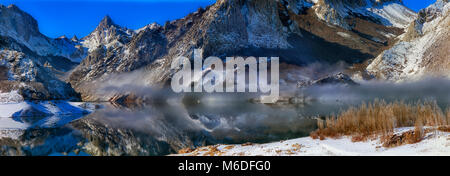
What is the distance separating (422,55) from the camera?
96750 mm

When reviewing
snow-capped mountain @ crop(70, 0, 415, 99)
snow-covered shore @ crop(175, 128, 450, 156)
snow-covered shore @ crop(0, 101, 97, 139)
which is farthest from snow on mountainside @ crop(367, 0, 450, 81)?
snow-covered shore @ crop(0, 101, 97, 139)

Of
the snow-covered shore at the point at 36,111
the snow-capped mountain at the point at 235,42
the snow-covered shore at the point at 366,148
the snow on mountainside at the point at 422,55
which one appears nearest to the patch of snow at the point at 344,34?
the snow-capped mountain at the point at 235,42

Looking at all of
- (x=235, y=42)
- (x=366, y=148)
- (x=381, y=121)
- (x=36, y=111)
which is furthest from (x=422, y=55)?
(x=36, y=111)

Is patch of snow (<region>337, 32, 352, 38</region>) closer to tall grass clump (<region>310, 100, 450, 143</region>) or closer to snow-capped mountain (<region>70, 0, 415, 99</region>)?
snow-capped mountain (<region>70, 0, 415, 99</region>)

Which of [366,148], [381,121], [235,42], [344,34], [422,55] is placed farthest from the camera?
[344,34]

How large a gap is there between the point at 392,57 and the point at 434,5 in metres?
38.6

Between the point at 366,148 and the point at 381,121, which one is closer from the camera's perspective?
the point at 366,148

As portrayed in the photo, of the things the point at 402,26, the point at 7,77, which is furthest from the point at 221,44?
the point at 402,26

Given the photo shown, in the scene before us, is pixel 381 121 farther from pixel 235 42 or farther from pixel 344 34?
pixel 344 34

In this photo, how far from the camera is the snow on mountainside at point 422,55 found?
→ 283 ft

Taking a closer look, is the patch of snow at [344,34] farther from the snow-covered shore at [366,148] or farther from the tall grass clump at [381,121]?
the snow-covered shore at [366,148]
